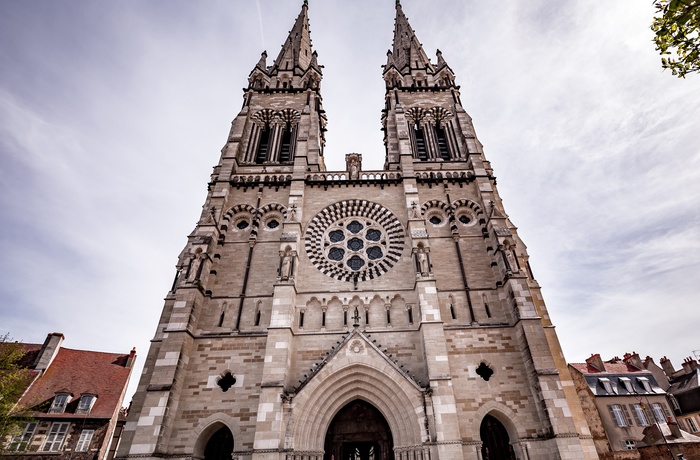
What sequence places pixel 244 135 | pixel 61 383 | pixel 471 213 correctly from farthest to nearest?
pixel 244 135 < pixel 61 383 < pixel 471 213

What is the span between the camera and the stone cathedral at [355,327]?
39.8ft

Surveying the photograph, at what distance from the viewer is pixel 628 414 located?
22344 millimetres

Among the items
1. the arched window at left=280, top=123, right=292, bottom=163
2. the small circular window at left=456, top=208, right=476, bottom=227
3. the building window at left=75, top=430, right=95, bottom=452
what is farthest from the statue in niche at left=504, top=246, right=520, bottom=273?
the building window at left=75, top=430, right=95, bottom=452

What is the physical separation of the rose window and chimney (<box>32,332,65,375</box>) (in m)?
17.6

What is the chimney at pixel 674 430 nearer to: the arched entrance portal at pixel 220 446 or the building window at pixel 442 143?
the building window at pixel 442 143

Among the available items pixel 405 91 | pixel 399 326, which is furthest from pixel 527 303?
pixel 405 91

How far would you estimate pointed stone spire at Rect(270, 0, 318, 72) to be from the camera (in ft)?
89.4

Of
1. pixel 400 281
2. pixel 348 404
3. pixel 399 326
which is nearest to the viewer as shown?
pixel 348 404

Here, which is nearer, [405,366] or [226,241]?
[405,366]

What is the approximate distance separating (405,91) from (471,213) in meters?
11.1

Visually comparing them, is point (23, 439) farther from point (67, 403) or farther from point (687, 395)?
point (687, 395)

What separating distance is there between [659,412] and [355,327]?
73.9 ft

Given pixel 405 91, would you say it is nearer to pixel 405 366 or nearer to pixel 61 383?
pixel 405 366

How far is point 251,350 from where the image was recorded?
14.2 meters
